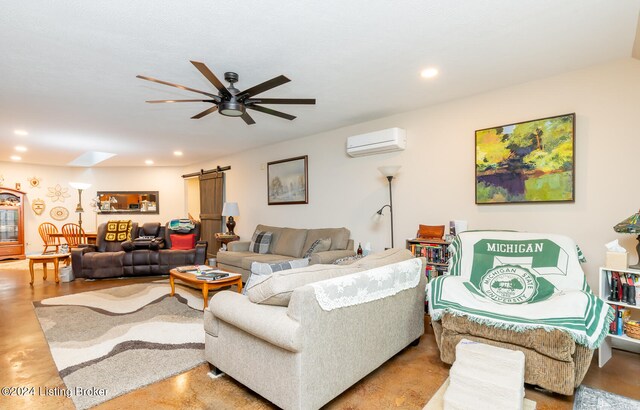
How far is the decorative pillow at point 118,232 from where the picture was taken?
6.02 m

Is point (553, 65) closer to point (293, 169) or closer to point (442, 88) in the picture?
point (442, 88)

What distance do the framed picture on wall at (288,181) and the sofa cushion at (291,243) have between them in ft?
1.76

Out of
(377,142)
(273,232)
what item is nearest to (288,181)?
(273,232)

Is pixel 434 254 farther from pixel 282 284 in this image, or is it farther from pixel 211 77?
pixel 211 77

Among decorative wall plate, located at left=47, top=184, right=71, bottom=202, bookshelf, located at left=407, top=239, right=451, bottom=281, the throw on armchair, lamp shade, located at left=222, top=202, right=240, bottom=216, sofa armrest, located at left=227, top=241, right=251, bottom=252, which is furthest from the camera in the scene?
decorative wall plate, located at left=47, top=184, right=71, bottom=202

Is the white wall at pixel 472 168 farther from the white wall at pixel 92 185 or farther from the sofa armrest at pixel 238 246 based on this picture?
the white wall at pixel 92 185

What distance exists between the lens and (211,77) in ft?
7.55

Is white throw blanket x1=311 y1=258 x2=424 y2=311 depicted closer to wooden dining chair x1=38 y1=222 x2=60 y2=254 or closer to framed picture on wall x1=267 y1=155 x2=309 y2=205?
framed picture on wall x1=267 y1=155 x2=309 y2=205

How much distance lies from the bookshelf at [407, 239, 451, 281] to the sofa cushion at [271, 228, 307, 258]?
1.96 meters

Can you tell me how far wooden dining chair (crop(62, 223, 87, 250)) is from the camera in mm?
7398

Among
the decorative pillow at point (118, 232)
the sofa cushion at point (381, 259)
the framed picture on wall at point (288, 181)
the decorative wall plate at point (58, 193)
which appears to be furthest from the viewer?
the decorative wall plate at point (58, 193)

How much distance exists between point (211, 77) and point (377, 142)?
237cm

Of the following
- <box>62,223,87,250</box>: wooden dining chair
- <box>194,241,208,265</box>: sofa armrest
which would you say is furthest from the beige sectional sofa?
<box>62,223,87,250</box>: wooden dining chair

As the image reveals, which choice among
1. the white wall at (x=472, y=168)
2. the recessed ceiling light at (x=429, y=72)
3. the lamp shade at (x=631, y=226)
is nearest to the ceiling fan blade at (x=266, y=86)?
the recessed ceiling light at (x=429, y=72)
